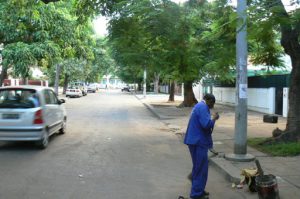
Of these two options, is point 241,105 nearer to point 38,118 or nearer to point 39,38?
point 38,118

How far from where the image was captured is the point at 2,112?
11.1m

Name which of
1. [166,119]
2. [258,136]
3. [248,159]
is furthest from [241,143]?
[166,119]

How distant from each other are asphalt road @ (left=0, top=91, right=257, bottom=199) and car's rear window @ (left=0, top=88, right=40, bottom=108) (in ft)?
3.88

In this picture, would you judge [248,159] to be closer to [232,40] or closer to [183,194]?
[183,194]

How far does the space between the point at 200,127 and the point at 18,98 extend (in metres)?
6.62

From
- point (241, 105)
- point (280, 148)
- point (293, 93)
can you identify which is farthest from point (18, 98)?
point (293, 93)

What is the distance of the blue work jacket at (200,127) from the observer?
20.9 feet

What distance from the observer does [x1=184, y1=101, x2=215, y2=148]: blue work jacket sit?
6375mm

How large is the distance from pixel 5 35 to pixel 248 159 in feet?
55.1

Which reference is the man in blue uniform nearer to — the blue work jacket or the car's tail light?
the blue work jacket

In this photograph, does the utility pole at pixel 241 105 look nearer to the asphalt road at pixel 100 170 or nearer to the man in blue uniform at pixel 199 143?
the asphalt road at pixel 100 170

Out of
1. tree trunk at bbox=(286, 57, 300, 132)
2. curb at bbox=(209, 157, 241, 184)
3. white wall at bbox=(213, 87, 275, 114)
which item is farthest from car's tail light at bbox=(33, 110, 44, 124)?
white wall at bbox=(213, 87, 275, 114)

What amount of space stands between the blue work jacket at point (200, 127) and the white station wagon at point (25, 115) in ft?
18.6

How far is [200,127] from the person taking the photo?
6.48m
